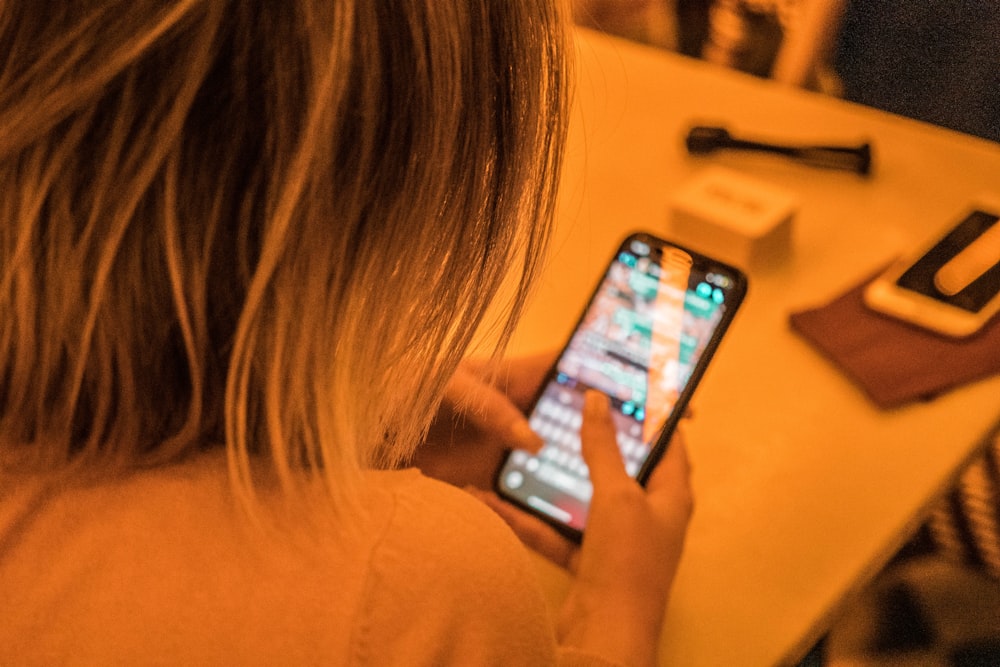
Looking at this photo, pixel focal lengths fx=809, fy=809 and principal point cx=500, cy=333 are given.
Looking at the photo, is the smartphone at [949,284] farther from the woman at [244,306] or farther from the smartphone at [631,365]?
the woman at [244,306]

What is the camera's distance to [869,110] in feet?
2.78

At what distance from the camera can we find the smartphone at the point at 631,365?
0.54m

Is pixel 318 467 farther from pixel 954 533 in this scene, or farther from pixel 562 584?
pixel 954 533

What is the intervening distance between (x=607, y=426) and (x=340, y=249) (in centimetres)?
28

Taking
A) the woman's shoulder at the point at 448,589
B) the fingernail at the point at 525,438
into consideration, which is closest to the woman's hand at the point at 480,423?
the fingernail at the point at 525,438

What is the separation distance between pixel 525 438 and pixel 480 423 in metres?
0.04

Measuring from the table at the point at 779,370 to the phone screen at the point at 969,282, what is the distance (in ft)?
0.12

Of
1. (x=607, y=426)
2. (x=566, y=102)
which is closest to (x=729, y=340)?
(x=607, y=426)

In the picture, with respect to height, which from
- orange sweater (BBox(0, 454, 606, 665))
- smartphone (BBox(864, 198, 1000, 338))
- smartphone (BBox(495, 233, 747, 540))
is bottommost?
orange sweater (BBox(0, 454, 606, 665))

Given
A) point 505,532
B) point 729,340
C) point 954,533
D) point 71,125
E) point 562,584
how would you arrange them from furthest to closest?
point 954,533 < point 729,340 < point 562,584 < point 505,532 < point 71,125

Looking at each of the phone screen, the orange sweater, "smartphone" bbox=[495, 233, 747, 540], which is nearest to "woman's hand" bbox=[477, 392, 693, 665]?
"smartphone" bbox=[495, 233, 747, 540]

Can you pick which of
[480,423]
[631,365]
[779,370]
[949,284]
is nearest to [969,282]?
[949,284]

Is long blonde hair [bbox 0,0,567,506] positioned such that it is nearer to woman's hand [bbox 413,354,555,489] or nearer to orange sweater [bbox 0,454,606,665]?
orange sweater [bbox 0,454,606,665]

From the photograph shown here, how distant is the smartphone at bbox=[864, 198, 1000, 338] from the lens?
1.96 feet
